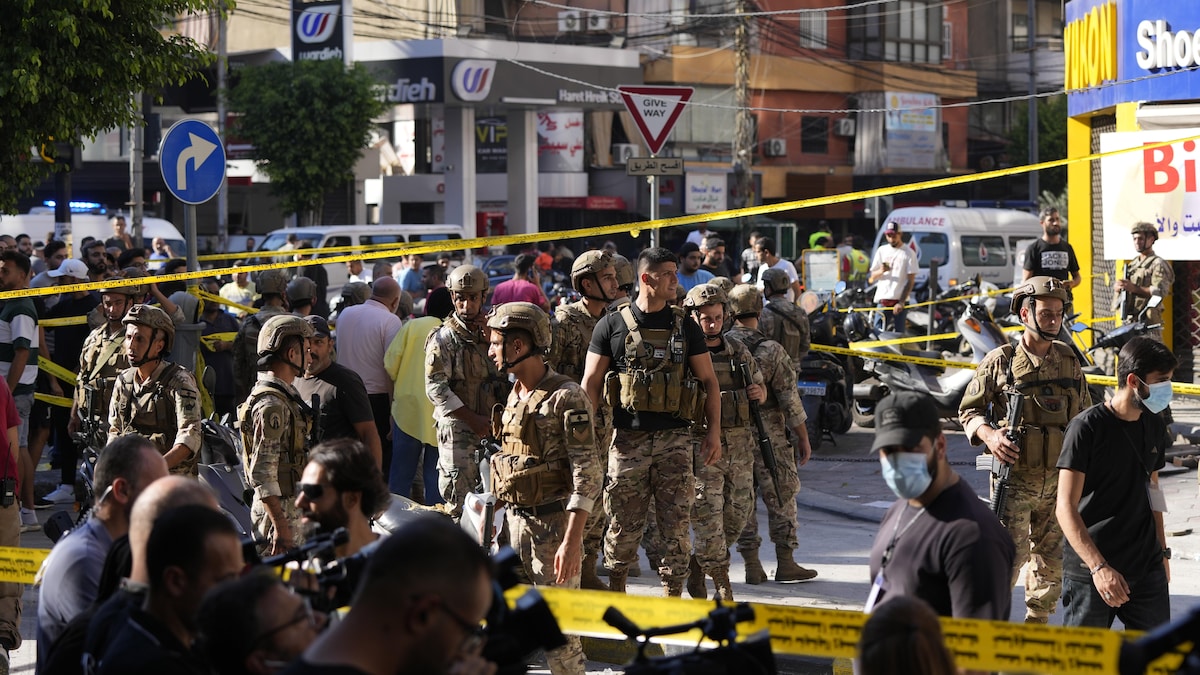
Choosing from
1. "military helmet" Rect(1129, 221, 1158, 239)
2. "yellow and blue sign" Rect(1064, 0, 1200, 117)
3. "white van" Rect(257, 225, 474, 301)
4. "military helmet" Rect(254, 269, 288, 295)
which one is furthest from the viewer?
Result: "white van" Rect(257, 225, 474, 301)

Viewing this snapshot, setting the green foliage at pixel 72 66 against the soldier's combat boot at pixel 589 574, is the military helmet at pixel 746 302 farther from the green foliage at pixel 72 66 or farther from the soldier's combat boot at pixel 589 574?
the green foliage at pixel 72 66

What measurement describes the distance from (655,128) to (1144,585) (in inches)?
266

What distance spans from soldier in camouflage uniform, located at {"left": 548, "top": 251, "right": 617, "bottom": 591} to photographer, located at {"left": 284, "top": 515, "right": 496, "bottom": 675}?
520cm

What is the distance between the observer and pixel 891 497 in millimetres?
11648

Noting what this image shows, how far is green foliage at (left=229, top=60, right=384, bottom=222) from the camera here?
121ft

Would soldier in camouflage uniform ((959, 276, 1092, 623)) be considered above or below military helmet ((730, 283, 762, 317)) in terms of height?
below

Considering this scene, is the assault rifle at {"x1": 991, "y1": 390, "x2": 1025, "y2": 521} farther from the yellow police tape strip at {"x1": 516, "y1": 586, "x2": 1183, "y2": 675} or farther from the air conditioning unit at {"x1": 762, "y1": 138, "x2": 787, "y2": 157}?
the air conditioning unit at {"x1": 762, "y1": 138, "x2": 787, "y2": 157}

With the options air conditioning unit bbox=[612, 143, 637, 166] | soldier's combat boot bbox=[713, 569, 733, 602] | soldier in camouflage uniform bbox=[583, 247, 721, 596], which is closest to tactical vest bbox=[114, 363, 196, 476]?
soldier in camouflage uniform bbox=[583, 247, 721, 596]

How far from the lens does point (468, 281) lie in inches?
326

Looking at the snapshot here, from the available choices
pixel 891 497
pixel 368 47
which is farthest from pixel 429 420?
pixel 368 47

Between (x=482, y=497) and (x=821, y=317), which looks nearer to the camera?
(x=482, y=497)

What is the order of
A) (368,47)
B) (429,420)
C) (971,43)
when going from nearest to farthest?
(429,420)
(368,47)
(971,43)

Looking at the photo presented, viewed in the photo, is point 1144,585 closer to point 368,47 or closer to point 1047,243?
point 1047,243

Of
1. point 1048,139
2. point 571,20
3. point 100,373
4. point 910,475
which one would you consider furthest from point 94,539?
point 1048,139
